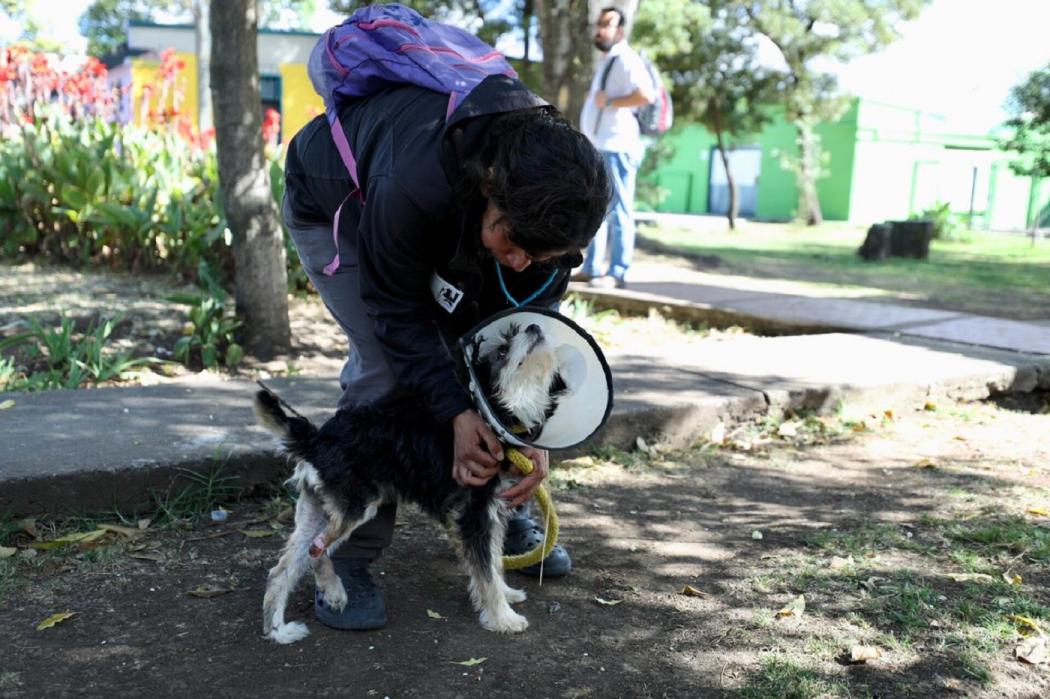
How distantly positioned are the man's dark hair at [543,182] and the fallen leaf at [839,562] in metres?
1.64

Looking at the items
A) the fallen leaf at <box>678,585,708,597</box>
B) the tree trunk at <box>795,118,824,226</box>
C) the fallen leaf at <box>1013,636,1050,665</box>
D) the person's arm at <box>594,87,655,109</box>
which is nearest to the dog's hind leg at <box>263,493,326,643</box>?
the fallen leaf at <box>678,585,708,597</box>

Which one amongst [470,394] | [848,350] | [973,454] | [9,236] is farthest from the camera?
[9,236]

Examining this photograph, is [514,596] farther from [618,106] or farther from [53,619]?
[618,106]

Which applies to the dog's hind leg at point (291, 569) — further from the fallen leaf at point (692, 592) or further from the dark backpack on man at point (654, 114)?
the dark backpack on man at point (654, 114)

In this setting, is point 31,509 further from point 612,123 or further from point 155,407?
point 612,123

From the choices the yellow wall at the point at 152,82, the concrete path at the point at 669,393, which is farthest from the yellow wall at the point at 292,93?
the concrete path at the point at 669,393

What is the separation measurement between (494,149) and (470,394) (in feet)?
2.12

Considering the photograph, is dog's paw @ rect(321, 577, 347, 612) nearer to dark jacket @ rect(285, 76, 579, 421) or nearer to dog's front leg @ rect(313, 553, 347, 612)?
dog's front leg @ rect(313, 553, 347, 612)

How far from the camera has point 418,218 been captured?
2340 millimetres

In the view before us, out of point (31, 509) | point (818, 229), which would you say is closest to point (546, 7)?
point (31, 509)

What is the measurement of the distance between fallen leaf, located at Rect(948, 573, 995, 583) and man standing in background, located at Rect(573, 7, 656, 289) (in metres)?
4.54

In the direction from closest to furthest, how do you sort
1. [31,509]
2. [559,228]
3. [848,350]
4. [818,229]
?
1. [559,228]
2. [31,509]
3. [848,350]
4. [818,229]

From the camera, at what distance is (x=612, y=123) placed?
762cm

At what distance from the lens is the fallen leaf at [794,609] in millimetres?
2867
